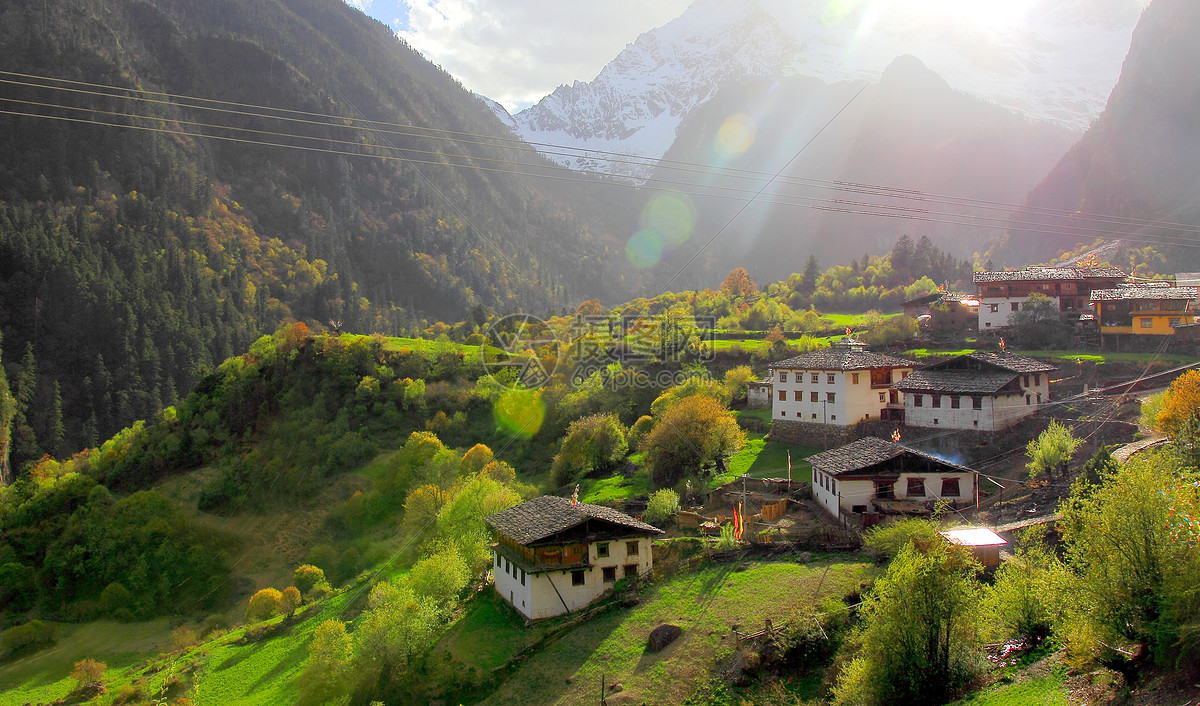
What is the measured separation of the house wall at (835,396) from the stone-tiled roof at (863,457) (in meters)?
9.88

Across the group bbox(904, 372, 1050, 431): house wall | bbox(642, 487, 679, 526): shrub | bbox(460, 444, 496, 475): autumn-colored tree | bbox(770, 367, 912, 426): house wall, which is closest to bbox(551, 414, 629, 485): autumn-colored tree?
bbox(460, 444, 496, 475): autumn-colored tree

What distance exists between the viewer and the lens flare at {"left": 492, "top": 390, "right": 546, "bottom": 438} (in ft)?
218

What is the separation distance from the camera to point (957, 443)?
129 ft

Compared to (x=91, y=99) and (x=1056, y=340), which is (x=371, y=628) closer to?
(x=1056, y=340)

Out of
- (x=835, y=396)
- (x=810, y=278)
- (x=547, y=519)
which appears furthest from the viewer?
(x=810, y=278)

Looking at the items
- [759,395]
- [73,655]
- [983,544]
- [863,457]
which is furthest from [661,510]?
[73,655]

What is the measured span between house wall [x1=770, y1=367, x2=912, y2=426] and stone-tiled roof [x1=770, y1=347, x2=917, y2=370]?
34 centimetres

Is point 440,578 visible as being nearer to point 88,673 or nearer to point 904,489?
point 904,489

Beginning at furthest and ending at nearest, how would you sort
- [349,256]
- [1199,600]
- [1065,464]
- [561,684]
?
[349,256]
[1065,464]
[561,684]
[1199,600]

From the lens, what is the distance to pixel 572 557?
30.2 m

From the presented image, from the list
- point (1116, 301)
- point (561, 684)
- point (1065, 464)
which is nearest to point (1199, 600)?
point (1065, 464)

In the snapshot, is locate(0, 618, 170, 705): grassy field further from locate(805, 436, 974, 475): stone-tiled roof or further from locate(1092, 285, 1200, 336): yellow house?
locate(1092, 285, 1200, 336): yellow house

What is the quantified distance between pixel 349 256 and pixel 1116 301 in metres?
177

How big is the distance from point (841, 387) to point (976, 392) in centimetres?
839
